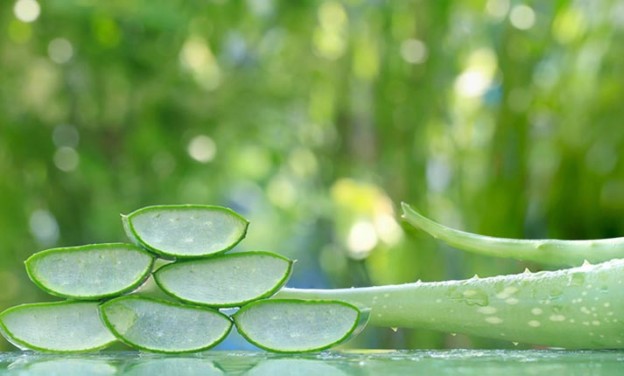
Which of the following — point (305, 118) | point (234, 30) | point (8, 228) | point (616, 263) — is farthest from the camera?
point (305, 118)

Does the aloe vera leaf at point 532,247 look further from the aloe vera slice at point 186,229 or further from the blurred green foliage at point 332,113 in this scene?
the blurred green foliage at point 332,113

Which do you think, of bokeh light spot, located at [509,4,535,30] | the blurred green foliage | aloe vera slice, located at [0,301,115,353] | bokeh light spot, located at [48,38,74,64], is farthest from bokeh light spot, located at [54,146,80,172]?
aloe vera slice, located at [0,301,115,353]

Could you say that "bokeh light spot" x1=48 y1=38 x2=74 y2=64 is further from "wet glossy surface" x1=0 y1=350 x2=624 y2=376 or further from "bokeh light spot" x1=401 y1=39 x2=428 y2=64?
"wet glossy surface" x1=0 y1=350 x2=624 y2=376

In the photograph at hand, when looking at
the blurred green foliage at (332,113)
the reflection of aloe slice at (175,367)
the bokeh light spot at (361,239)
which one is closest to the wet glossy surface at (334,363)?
the reflection of aloe slice at (175,367)

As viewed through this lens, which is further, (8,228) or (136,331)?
(8,228)

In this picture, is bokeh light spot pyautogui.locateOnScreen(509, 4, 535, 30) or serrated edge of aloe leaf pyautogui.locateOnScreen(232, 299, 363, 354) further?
bokeh light spot pyautogui.locateOnScreen(509, 4, 535, 30)

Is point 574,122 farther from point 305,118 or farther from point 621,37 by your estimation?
point 305,118

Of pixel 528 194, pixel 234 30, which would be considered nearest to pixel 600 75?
pixel 528 194

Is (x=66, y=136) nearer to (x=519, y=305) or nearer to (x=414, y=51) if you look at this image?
(x=414, y=51)
